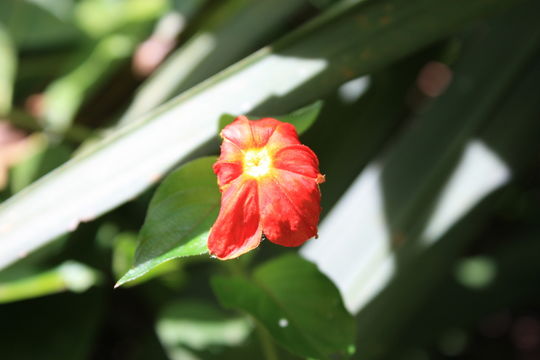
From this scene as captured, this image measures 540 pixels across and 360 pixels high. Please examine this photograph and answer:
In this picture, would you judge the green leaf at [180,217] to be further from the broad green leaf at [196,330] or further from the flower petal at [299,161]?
the broad green leaf at [196,330]

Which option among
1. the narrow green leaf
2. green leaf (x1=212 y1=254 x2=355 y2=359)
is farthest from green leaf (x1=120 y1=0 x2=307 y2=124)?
green leaf (x1=212 y1=254 x2=355 y2=359)

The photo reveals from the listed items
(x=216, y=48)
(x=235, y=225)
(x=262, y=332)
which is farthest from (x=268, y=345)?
(x=216, y=48)

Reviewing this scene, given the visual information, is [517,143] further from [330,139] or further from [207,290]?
[207,290]

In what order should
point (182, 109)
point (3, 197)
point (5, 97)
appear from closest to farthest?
point (182, 109) < point (3, 197) < point (5, 97)

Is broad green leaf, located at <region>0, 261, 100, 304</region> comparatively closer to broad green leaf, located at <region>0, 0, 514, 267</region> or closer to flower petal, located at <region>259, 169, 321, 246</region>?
broad green leaf, located at <region>0, 0, 514, 267</region>

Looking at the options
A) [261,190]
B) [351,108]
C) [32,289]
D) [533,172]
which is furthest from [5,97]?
[533,172]

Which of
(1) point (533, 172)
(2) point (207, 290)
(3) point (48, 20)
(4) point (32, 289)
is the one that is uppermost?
(3) point (48, 20)

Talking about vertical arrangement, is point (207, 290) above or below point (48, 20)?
below
